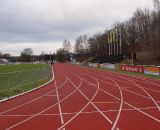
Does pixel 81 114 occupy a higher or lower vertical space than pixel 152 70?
lower

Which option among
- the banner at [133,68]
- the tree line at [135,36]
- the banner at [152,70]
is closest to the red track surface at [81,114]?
the banner at [152,70]

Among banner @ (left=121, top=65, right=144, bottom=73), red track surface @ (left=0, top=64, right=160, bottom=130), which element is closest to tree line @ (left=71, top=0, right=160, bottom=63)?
banner @ (left=121, top=65, right=144, bottom=73)

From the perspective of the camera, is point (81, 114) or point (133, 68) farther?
point (133, 68)

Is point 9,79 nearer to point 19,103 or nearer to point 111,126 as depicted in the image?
point 19,103

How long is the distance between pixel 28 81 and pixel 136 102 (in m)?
13.6

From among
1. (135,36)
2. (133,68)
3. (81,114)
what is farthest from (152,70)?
(135,36)

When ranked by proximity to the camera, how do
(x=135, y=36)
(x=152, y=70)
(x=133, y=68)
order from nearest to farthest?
(x=152, y=70) < (x=133, y=68) < (x=135, y=36)

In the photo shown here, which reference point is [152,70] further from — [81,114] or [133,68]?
[81,114]

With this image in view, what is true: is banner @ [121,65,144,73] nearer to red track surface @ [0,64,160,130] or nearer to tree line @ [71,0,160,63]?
tree line @ [71,0,160,63]

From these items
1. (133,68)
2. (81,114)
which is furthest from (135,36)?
(81,114)

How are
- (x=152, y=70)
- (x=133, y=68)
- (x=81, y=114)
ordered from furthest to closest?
1. (x=133, y=68)
2. (x=152, y=70)
3. (x=81, y=114)

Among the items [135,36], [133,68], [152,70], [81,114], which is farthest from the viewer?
[135,36]

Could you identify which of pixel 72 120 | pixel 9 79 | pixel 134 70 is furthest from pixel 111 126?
pixel 134 70

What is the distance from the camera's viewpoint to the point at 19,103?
18094mm
